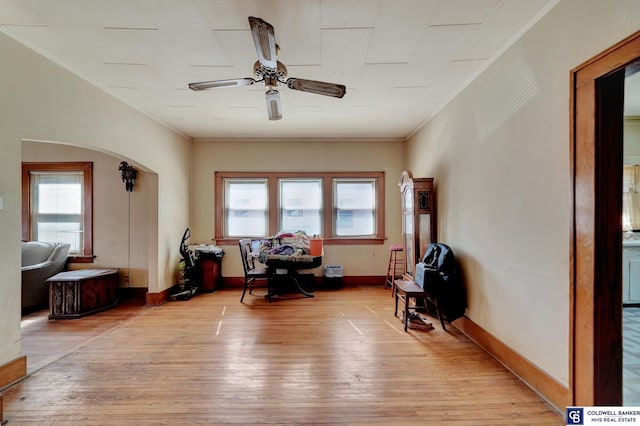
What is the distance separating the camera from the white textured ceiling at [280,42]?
2.00m

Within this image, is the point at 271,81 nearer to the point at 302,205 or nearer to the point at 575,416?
the point at 575,416

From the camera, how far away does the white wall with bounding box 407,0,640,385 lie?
1843mm

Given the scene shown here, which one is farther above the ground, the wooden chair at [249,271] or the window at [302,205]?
the window at [302,205]

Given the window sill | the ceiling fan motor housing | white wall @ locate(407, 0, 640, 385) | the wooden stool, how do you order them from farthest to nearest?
the wooden stool
the window sill
the ceiling fan motor housing
white wall @ locate(407, 0, 640, 385)

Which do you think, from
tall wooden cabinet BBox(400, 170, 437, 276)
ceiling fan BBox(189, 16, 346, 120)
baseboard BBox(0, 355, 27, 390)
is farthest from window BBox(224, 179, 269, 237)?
baseboard BBox(0, 355, 27, 390)

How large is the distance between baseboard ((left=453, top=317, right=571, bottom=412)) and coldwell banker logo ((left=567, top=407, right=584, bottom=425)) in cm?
10

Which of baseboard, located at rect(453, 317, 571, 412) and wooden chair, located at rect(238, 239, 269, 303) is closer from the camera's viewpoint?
baseboard, located at rect(453, 317, 571, 412)

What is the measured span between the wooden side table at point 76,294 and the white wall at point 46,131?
0.66 m

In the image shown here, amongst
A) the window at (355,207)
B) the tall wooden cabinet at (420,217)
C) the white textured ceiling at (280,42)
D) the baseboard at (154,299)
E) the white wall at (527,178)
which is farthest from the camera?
the window at (355,207)

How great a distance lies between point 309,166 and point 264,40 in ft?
12.0

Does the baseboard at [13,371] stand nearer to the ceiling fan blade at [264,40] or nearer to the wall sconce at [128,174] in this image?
Answer: the wall sconce at [128,174]

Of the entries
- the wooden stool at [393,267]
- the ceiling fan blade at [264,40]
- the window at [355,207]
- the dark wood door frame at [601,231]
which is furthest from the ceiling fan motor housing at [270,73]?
the wooden stool at [393,267]

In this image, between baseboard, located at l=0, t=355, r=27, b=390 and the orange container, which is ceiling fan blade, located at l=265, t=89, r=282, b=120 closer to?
the orange container

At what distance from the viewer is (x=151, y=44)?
2422 millimetres
